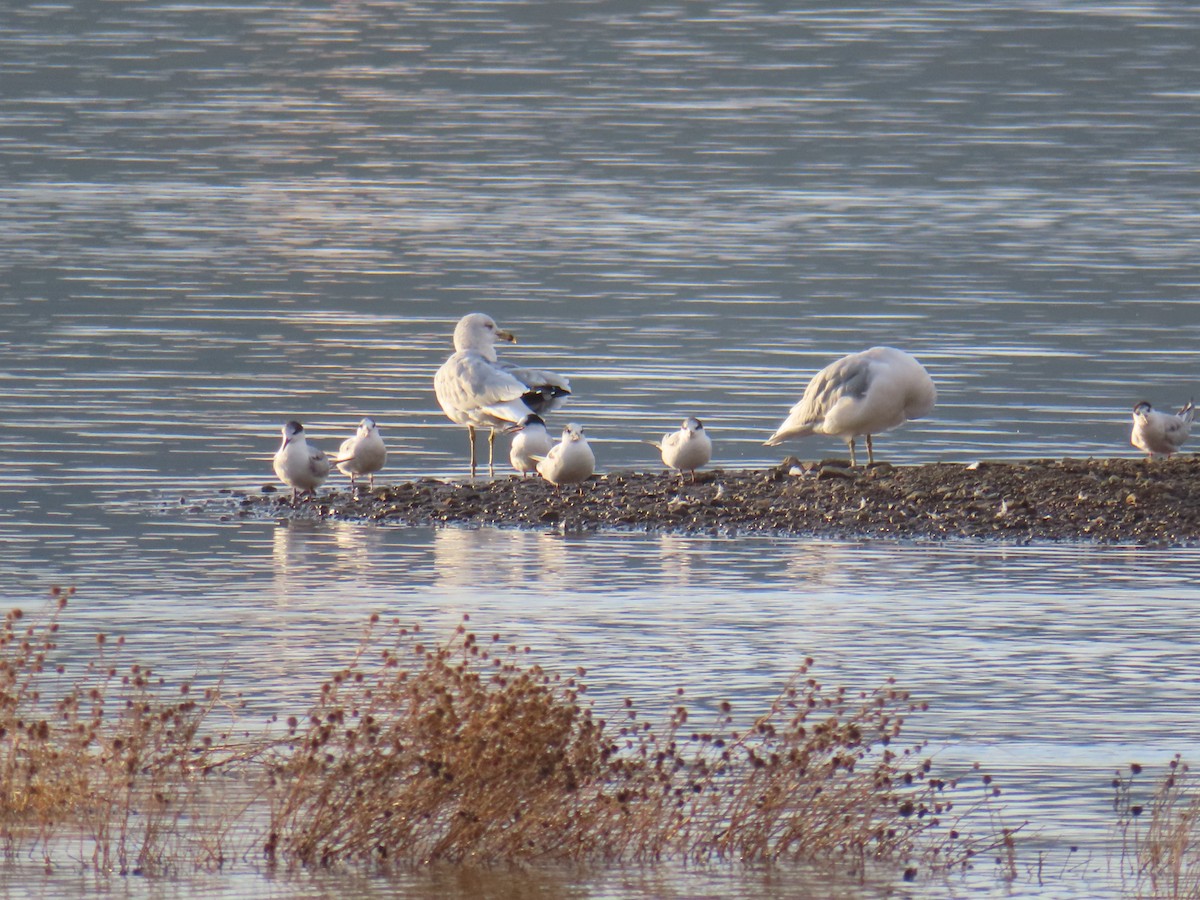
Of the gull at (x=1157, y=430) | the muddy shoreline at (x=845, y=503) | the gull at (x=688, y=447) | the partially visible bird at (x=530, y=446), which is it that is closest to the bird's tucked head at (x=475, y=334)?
the partially visible bird at (x=530, y=446)

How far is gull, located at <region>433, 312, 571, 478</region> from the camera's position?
2022 centimetres

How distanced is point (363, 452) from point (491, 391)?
5.71ft

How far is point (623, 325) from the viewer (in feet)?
97.8

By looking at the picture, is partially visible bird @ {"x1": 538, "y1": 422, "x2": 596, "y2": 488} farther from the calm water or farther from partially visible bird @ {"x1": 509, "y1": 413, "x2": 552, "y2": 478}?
partially visible bird @ {"x1": 509, "y1": 413, "x2": 552, "y2": 478}

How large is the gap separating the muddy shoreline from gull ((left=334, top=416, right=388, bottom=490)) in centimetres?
20

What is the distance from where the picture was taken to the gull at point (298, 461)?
1845 centimetres

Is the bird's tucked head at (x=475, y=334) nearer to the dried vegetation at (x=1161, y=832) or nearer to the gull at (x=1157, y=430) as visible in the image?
the gull at (x=1157, y=430)

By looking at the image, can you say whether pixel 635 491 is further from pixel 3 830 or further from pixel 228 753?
pixel 3 830

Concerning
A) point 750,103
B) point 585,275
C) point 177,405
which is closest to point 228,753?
point 177,405

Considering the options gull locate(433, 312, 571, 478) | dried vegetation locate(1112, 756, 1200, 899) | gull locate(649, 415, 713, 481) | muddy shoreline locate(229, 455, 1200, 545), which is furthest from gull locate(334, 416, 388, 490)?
dried vegetation locate(1112, 756, 1200, 899)

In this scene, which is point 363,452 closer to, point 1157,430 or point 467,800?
point 1157,430

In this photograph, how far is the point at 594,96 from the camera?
6181 cm

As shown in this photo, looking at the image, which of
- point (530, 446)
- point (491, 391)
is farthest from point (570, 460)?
point (491, 391)

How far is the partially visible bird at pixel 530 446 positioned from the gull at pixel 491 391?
41cm
